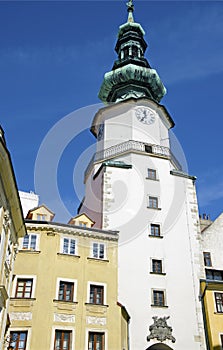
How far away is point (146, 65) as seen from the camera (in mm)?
48125

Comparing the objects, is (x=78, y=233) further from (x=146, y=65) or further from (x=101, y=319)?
(x=146, y=65)

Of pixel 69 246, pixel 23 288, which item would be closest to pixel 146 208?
pixel 69 246

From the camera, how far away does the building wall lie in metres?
24.9

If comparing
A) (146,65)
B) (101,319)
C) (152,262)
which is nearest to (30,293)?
(101,319)

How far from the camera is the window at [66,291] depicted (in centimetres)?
2634

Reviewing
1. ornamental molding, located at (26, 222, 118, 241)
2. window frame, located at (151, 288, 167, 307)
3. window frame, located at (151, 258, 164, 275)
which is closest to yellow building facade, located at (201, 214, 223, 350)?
window frame, located at (151, 288, 167, 307)

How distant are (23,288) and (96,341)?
214 inches

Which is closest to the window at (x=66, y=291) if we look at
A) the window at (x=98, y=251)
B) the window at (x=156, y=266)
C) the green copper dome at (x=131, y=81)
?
the window at (x=98, y=251)

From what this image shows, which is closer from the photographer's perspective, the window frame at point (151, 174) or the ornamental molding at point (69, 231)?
the ornamental molding at point (69, 231)

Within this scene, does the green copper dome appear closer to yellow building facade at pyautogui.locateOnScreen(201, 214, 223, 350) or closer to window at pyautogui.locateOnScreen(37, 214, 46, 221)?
yellow building facade at pyautogui.locateOnScreen(201, 214, 223, 350)

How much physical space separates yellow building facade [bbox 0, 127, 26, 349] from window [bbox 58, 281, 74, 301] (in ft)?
13.1

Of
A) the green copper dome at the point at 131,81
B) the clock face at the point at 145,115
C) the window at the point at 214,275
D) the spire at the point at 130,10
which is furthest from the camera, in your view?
the spire at the point at 130,10

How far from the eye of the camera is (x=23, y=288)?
25844 mm

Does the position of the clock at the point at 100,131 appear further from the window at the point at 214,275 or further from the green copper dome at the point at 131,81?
the window at the point at 214,275
